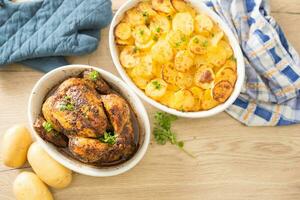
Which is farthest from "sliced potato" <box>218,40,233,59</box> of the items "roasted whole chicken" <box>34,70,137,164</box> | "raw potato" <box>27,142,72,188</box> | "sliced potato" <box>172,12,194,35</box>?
"raw potato" <box>27,142,72,188</box>

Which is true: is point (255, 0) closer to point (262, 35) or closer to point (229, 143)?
point (262, 35)

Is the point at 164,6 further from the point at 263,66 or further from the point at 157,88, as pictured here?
the point at 263,66

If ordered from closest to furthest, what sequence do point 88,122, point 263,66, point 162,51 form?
point 88,122 → point 162,51 → point 263,66

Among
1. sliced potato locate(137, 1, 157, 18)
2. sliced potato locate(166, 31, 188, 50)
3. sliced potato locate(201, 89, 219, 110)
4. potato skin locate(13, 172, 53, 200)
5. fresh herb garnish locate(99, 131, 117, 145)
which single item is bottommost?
potato skin locate(13, 172, 53, 200)

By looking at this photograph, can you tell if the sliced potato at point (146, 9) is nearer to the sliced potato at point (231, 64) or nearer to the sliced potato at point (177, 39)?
the sliced potato at point (177, 39)

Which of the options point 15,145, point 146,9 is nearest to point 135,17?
point 146,9

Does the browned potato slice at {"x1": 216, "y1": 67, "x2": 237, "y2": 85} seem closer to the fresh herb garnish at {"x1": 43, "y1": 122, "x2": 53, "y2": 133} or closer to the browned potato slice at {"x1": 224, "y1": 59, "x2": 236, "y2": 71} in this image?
the browned potato slice at {"x1": 224, "y1": 59, "x2": 236, "y2": 71}
